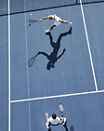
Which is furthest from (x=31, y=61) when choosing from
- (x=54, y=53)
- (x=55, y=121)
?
(x=55, y=121)

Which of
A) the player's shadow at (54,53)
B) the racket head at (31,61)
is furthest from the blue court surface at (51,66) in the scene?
the racket head at (31,61)

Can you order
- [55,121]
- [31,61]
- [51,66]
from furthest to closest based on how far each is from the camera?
[31,61] → [51,66] → [55,121]

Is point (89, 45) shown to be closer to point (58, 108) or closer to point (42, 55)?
point (42, 55)

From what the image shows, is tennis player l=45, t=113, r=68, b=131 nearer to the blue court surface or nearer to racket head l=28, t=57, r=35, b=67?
the blue court surface

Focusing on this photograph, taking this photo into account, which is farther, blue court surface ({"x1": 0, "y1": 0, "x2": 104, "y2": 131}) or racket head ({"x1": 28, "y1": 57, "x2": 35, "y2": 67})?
racket head ({"x1": 28, "y1": 57, "x2": 35, "y2": 67})

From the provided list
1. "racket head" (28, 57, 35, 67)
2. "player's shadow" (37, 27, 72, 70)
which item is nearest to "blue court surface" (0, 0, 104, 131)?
"player's shadow" (37, 27, 72, 70)

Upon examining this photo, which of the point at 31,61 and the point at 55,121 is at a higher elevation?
the point at 31,61

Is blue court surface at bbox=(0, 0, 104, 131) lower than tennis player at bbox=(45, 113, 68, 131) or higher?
higher

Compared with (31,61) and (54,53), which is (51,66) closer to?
(54,53)
